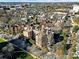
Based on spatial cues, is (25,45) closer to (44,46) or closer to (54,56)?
(44,46)

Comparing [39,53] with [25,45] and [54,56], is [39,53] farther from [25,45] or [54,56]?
[25,45]

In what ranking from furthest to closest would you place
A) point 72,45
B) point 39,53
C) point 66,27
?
point 66,27
point 72,45
point 39,53

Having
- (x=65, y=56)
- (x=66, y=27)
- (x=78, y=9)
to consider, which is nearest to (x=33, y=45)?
(x=65, y=56)

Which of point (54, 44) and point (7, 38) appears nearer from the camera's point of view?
point (54, 44)

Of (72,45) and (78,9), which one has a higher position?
(72,45)

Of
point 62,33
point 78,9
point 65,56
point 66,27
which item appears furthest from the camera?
point 78,9

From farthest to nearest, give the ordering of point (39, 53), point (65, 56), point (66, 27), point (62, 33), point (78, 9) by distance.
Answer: point (78, 9) → point (66, 27) → point (62, 33) → point (39, 53) → point (65, 56)

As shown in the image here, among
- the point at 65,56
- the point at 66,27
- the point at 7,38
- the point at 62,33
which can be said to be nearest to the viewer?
the point at 65,56

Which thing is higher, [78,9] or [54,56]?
[54,56]

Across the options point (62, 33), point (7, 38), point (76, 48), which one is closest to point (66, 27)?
point (62, 33)
